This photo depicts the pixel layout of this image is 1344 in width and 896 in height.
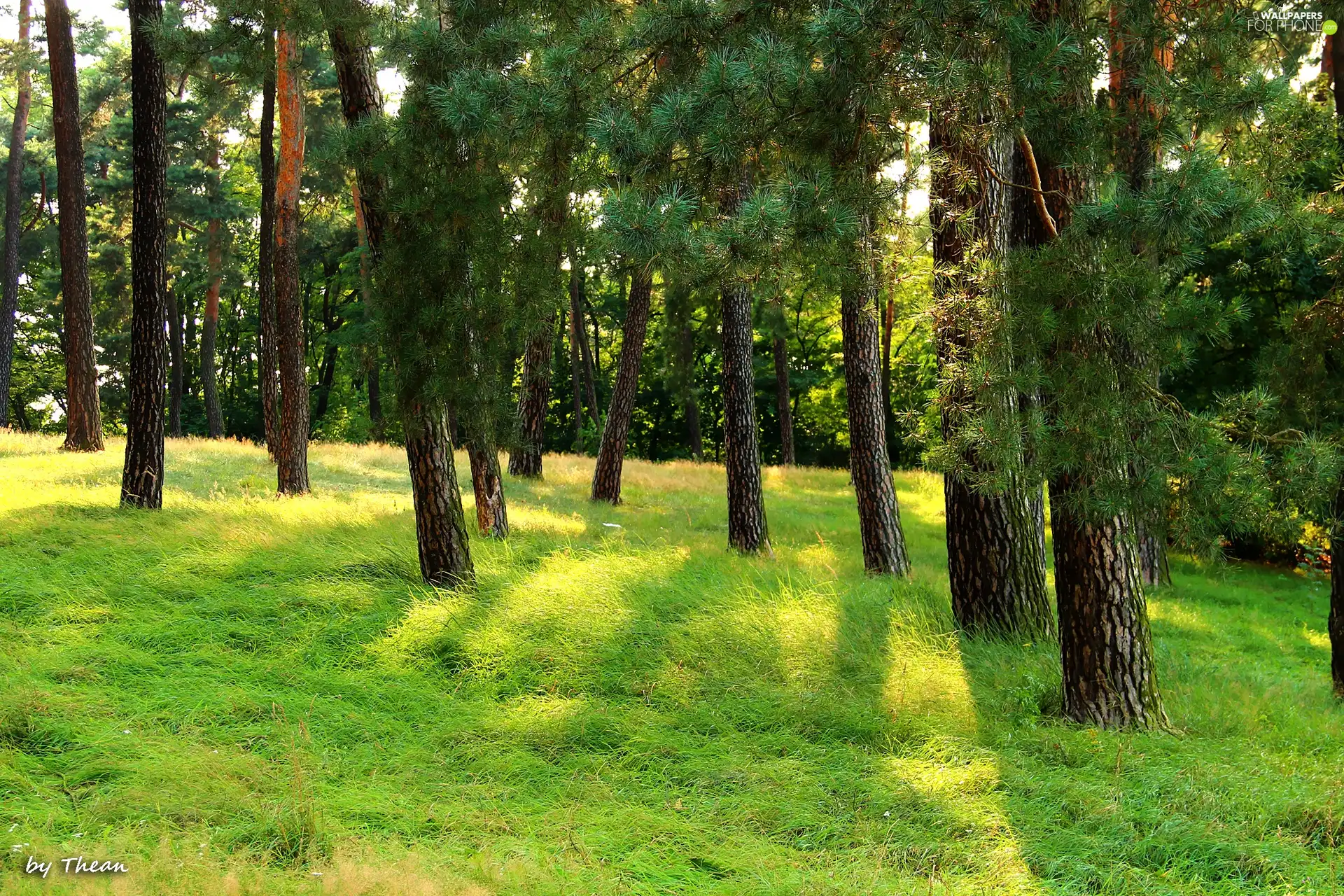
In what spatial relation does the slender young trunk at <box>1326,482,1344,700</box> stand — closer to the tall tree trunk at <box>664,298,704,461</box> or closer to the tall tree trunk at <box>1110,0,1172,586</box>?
the tall tree trunk at <box>1110,0,1172,586</box>

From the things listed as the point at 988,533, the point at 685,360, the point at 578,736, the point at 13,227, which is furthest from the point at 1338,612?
the point at 13,227

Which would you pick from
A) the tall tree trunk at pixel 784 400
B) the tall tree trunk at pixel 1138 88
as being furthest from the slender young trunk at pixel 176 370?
the tall tree trunk at pixel 1138 88

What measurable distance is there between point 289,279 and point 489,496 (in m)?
4.71

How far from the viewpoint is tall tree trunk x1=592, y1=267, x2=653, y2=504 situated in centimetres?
1387

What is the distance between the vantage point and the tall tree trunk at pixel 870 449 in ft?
29.6

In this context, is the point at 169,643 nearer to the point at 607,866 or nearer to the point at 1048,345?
the point at 607,866

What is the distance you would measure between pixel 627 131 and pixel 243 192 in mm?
25808

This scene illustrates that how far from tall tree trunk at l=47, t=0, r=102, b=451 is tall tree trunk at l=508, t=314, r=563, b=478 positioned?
6.43 meters

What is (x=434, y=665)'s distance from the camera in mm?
5633

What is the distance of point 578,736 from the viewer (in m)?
4.82

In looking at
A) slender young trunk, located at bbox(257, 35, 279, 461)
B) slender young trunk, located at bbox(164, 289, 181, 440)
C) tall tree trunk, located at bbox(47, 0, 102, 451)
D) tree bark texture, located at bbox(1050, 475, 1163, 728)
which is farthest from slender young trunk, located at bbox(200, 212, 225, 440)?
tree bark texture, located at bbox(1050, 475, 1163, 728)

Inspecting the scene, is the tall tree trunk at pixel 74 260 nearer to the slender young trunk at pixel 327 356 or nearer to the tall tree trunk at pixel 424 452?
the tall tree trunk at pixel 424 452

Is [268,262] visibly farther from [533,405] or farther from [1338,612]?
[1338,612]

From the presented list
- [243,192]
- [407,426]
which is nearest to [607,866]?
[407,426]
